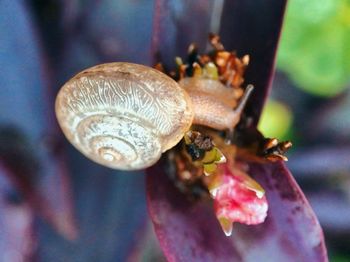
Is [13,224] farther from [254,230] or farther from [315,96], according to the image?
[315,96]

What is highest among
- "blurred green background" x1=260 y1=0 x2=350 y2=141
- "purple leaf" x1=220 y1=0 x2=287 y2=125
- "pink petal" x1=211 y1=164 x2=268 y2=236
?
"purple leaf" x1=220 y1=0 x2=287 y2=125

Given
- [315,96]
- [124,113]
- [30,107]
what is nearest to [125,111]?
[124,113]

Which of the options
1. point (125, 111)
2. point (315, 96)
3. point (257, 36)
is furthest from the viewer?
point (315, 96)

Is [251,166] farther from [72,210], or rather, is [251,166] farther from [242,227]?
[72,210]

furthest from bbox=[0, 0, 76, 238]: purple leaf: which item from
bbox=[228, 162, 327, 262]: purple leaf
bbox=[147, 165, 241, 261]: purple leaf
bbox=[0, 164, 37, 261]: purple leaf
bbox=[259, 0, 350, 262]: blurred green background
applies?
bbox=[259, 0, 350, 262]: blurred green background

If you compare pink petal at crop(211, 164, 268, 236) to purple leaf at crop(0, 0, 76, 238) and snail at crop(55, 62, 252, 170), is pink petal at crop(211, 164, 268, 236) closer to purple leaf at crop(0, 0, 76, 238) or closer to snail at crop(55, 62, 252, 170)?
snail at crop(55, 62, 252, 170)

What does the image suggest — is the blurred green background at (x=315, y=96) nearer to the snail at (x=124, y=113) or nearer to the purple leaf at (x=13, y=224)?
the snail at (x=124, y=113)
